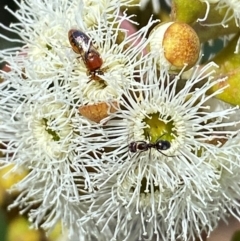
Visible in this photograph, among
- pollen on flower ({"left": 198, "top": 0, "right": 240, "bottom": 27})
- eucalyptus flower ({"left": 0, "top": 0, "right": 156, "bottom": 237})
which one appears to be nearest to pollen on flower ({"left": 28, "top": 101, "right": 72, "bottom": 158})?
eucalyptus flower ({"left": 0, "top": 0, "right": 156, "bottom": 237})

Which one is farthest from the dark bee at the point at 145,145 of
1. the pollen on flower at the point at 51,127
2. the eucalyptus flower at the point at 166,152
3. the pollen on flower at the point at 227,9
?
the pollen on flower at the point at 227,9

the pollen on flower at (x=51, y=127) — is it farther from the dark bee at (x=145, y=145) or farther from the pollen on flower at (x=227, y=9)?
the pollen on flower at (x=227, y=9)

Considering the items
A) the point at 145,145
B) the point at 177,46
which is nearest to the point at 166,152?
the point at 145,145

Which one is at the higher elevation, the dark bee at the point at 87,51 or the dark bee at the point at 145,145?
the dark bee at the point at 87,51

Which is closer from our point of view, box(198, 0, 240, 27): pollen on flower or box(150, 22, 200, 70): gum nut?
box(150, 22, 200, 70): gum nut

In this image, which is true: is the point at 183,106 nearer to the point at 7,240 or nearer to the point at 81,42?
the point at 81,42

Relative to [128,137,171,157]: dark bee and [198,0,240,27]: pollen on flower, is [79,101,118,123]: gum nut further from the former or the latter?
[198,0,240,27]: pollen on flower
